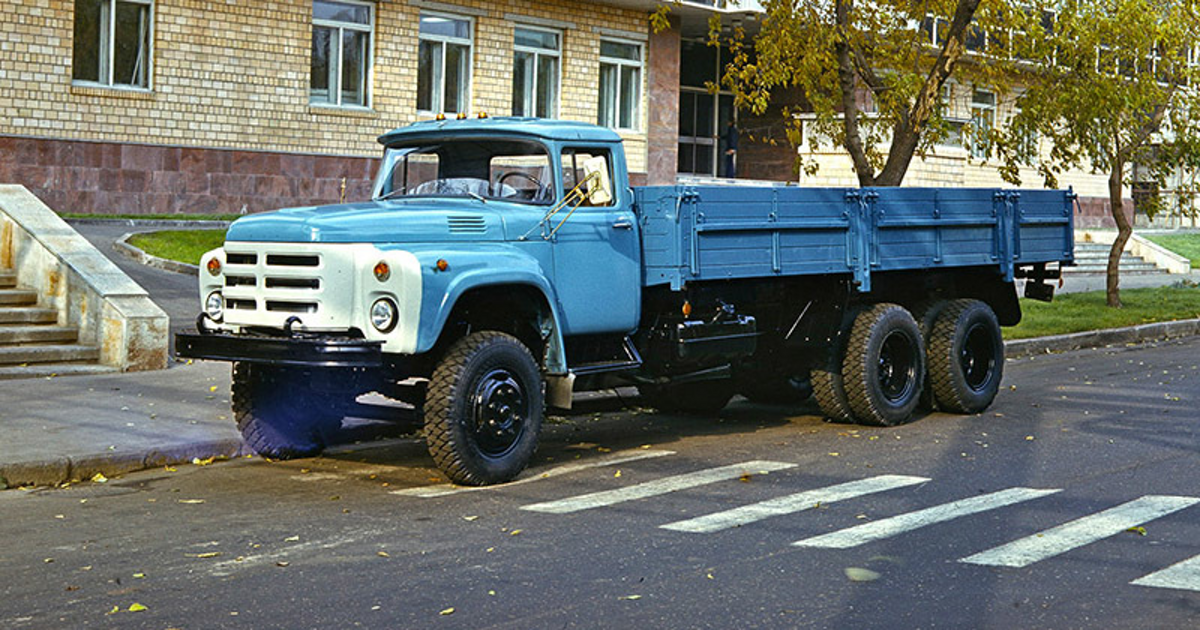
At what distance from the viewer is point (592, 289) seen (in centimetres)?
1061

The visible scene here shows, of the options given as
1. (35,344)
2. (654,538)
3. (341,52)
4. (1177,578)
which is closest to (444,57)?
(341,52)

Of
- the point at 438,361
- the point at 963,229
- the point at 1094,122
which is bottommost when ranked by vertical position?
the point at 438,361

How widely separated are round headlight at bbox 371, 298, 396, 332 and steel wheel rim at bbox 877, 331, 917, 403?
501 cm

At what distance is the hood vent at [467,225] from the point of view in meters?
9.82

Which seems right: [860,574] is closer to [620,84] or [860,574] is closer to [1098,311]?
[1098,311]

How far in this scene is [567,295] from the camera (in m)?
10.4

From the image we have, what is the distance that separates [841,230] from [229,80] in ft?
57.5

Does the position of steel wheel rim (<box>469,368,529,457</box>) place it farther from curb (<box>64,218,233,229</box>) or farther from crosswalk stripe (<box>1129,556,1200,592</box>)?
curb (<box>64,218,233,229</box>)

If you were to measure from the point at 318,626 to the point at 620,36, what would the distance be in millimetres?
28866

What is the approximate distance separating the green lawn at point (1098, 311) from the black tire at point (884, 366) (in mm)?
6581

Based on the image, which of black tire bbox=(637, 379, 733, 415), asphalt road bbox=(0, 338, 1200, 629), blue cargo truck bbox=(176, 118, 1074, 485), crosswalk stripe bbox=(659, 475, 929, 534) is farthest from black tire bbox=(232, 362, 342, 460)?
black tire bbox=(637, 379, 733, 415)

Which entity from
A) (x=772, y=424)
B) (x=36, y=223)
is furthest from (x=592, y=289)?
(x=36, y=223)

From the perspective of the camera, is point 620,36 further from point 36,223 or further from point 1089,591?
point 1089,591

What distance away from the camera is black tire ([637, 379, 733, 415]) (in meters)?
13.4
